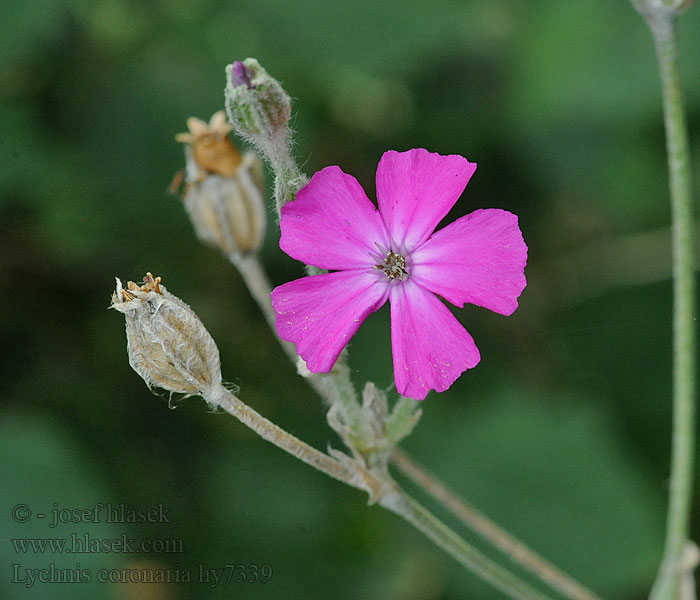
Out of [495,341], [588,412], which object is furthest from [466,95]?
[588,412]

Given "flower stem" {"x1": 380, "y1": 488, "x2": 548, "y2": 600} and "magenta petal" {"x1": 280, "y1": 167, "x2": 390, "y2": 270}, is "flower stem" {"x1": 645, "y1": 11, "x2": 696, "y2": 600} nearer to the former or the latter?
"flower stem" {"x1": 380, "y1": 488, "x2": 548, "y2": 600}

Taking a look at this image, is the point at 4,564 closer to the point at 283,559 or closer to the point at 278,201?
the point at 283,559

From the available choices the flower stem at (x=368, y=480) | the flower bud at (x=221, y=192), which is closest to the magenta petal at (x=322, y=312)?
the flower stem at (x=368, y=480)

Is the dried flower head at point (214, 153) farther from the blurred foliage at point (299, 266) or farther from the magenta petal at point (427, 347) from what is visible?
the blurred foliage at point (299, 266)

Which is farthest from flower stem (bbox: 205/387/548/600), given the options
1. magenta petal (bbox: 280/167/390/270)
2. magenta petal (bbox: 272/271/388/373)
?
magenta petal (bbox: 280/167/390/270)

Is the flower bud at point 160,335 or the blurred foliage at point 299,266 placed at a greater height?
the blurred foliage at point 299,266

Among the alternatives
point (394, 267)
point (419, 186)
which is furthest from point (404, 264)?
point (419, 186)
